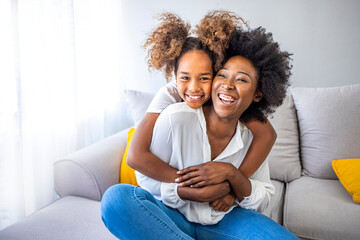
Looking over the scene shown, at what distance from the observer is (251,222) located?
109 cm

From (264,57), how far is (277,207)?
2.65 ft

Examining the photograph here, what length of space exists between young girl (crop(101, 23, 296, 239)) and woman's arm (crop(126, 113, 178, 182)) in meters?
0.03

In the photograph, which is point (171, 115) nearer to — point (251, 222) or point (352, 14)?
point (251, 222)

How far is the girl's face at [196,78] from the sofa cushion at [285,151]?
2.73 ft

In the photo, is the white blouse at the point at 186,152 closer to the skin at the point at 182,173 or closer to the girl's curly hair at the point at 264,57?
the skin at the point at 182,173

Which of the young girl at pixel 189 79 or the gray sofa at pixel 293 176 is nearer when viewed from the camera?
the young girl at pixel 189 79

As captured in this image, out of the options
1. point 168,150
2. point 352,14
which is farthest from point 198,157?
point 352,14

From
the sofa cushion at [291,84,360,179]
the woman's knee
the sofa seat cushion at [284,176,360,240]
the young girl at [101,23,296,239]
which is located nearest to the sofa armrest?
the young girl at [101,23,296,239]

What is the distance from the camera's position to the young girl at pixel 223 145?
107 centimetres

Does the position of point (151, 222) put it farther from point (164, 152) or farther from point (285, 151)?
point (285, 151)

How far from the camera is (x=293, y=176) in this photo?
179cm

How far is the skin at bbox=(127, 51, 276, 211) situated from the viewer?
1.07m

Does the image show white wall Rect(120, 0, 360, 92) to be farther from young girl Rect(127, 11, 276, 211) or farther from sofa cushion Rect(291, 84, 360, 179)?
young girl Rect(127, 11, 276, 211)

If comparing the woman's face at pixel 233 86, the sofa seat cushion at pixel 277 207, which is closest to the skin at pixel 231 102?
the woman's face at pixel 233 86
